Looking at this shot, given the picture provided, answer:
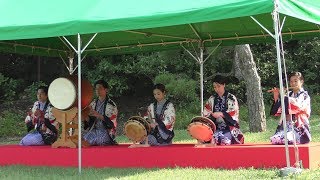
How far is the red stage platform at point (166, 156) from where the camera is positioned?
6.04 meters

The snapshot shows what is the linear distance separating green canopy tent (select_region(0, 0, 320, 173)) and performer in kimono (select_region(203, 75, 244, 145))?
3.52 feet

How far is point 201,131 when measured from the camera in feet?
22.1

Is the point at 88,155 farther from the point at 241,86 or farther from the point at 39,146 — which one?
the point at 241,86

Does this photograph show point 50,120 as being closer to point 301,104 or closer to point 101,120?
point 101,120

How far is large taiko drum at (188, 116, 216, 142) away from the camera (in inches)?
264

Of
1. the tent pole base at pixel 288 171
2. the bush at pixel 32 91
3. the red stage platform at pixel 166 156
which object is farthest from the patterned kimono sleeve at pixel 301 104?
the bush at pixel 32 91

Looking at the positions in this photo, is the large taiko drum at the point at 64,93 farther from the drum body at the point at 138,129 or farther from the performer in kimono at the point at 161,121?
the performer in kimono at the point at 161,121

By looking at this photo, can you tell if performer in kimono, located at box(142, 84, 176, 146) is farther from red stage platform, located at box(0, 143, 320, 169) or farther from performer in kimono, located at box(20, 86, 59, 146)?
performer in kimono, located at box(20, 86, 59, 146)

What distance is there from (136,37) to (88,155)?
8.13 feet

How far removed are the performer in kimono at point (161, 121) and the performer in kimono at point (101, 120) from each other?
0.81m

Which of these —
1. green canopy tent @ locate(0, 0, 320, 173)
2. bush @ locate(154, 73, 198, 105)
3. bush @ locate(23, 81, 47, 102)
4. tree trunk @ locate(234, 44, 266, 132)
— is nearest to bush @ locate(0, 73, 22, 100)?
bush @ locate(23, 81, 47, 102)

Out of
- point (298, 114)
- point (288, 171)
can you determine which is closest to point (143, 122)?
point (298, 114)

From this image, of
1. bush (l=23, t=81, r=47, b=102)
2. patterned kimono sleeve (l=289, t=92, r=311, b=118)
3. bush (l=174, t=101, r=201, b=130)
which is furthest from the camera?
bush (l=23, t=81, r=47, b=102)

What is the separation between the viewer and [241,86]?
16938 millimetres
